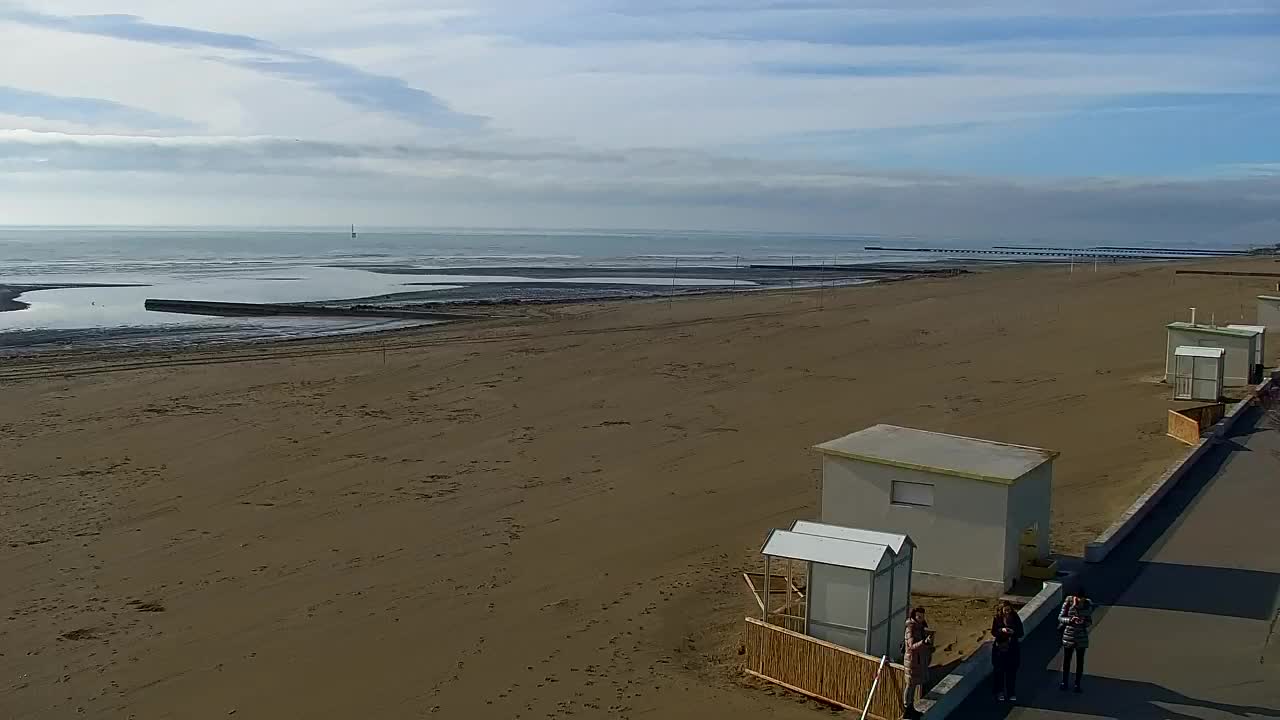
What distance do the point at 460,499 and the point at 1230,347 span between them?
20520 mm

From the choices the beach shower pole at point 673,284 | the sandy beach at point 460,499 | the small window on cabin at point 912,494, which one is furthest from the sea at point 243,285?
the small window on cabin at point 912,494

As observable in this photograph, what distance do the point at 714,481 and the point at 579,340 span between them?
1924 cm

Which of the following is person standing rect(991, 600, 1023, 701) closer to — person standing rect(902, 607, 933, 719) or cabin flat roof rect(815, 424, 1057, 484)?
person standing rect(902, 607, 933, 719)

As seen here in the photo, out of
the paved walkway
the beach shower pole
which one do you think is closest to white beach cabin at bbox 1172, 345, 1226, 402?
the paved walkway

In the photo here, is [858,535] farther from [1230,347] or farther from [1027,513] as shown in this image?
[1230,347]

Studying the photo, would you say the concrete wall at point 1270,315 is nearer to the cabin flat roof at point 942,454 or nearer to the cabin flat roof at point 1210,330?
the cabin flat roof at point 1210,330

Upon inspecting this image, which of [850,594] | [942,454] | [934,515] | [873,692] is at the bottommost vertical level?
[873,692]

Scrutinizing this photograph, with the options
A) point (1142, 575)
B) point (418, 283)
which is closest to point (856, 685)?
point (1142, 575)

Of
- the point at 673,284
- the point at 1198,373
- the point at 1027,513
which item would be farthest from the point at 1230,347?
the point at 673,284

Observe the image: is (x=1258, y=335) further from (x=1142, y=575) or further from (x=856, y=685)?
(x=856, y=685)

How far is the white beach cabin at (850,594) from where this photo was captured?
36.2 feet

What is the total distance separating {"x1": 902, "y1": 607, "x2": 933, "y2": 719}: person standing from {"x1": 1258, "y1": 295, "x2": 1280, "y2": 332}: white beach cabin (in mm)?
33313

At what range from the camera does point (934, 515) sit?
13734 mm

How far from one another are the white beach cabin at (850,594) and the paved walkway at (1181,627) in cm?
116
